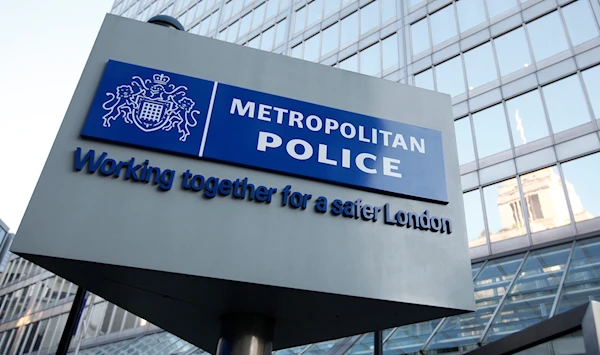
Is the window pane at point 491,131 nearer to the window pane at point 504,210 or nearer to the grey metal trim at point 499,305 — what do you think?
the window pane at point 504,210

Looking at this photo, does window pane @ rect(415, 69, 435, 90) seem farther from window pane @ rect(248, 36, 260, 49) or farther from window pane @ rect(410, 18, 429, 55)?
window pane @ rect(248, 36, 260, 49)

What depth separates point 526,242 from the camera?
706 inches

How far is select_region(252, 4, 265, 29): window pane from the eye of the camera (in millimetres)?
38719

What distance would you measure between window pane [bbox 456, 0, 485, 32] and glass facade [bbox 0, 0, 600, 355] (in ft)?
0.20

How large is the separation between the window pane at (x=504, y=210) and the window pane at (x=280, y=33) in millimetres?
20414

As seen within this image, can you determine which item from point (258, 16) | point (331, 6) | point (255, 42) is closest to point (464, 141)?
point (331, 6)

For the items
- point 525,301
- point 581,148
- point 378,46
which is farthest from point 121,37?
point 378,46

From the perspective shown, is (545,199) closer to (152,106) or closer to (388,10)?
(152,106)

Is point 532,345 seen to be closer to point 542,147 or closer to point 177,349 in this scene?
point 542,147

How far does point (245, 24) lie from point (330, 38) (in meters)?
11.0

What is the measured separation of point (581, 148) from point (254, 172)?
14.9 metres

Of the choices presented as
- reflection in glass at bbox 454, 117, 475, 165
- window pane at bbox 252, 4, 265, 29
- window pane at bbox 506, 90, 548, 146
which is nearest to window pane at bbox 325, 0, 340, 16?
window pane at bbox 252, 4, 265, 29

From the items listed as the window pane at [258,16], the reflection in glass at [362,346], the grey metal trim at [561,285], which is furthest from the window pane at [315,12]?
the reflection in glass at [362,346]

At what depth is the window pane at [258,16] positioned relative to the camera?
127ft
